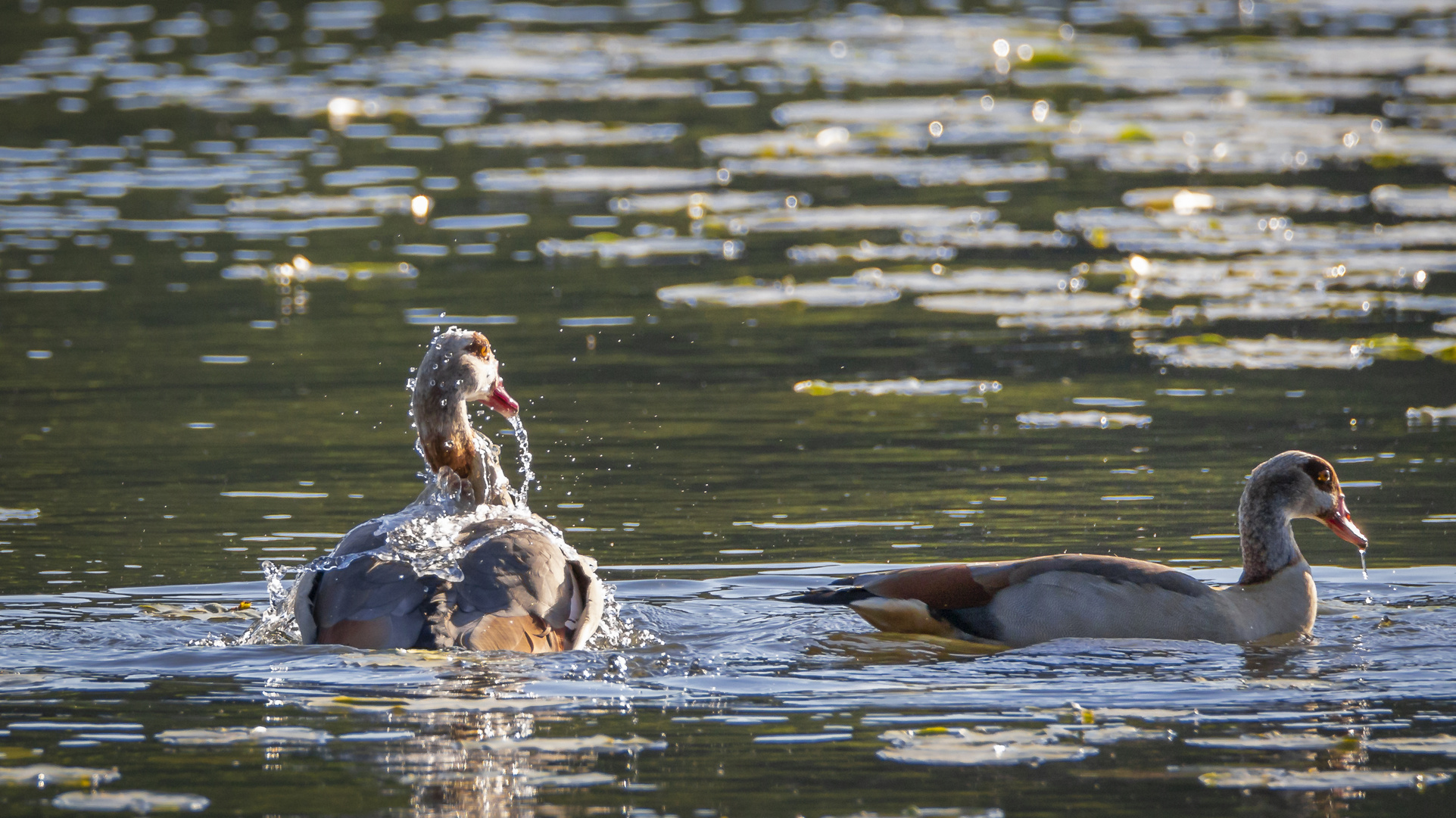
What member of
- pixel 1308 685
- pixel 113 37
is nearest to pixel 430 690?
pixel 1308 685

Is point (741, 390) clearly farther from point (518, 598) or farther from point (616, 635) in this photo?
point (518, 598)

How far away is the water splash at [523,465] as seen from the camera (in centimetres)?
1080

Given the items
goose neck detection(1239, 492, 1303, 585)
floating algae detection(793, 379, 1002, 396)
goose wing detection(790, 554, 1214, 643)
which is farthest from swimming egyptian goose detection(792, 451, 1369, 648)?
floating algae detection(793, 379, 1002, 396)

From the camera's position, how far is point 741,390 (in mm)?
14820

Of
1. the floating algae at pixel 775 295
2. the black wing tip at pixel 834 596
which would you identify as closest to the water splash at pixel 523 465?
the black wing tip at pixel 834 596

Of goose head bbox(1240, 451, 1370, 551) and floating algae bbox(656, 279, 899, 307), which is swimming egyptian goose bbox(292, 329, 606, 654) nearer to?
goose head bbox(1240, 451, 1370, 551)

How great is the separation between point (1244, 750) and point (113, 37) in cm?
3192

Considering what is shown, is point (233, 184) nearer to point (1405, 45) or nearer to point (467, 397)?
point (467, 397)

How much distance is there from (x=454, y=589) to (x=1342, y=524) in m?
4.26

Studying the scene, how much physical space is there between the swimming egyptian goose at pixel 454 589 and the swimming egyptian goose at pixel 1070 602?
108 centimetres

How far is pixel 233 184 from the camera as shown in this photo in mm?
23547

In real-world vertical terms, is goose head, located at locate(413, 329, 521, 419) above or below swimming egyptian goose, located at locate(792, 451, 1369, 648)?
above

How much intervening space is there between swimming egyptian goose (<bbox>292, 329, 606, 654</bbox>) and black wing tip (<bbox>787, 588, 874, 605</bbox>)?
90 centimetres

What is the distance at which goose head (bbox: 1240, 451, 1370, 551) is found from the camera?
987 centimetres
